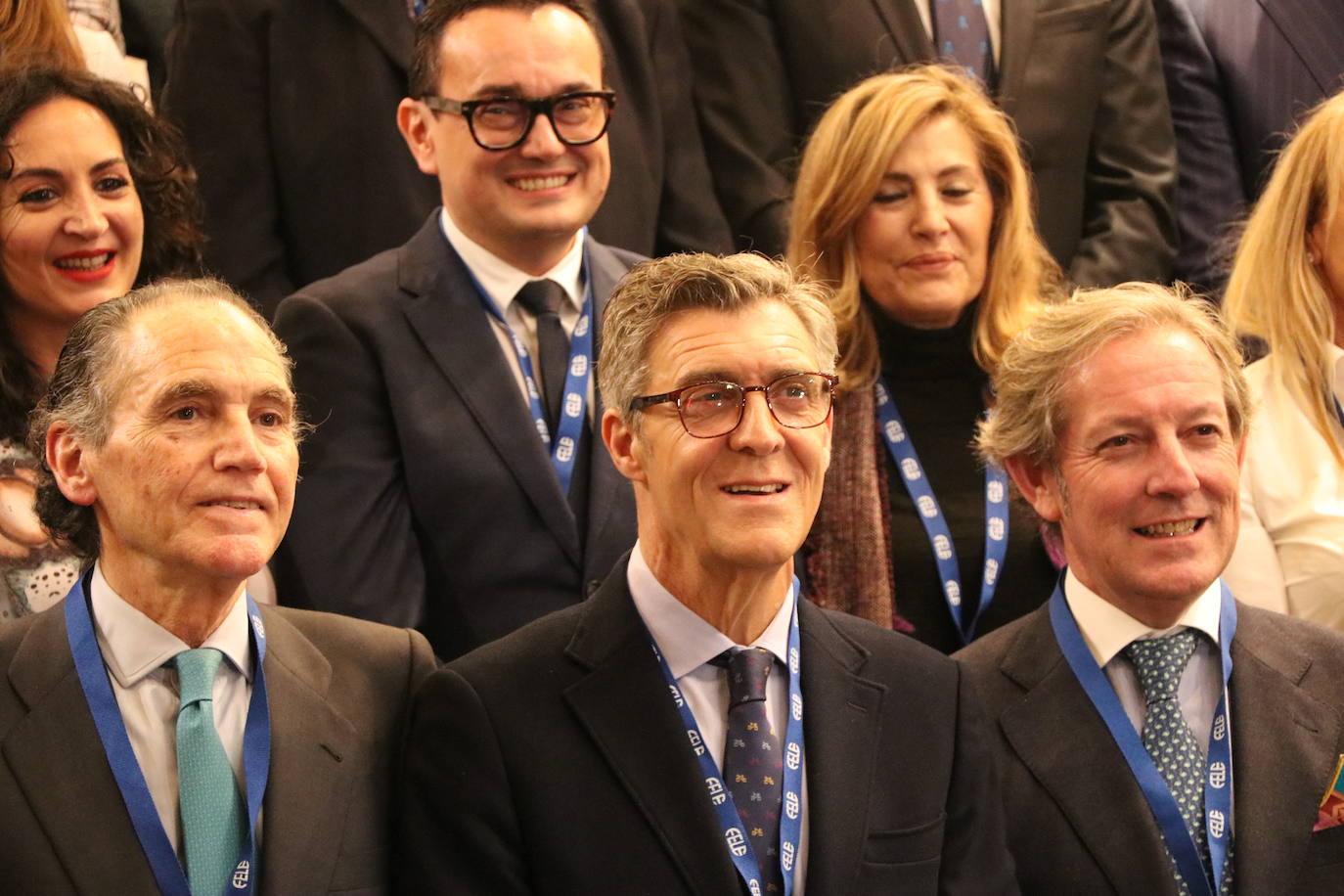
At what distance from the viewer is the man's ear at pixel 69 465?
269cm

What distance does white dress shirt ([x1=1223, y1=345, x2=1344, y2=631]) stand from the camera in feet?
11.8

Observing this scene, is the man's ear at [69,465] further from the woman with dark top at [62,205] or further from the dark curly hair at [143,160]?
the dark curly hair at [143,160]

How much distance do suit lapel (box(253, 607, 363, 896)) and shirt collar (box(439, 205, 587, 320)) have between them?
95 cm

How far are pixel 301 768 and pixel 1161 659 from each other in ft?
4.47

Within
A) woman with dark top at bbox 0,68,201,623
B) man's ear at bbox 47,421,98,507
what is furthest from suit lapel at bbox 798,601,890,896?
woman with dark top at bbox 0,68,201,623

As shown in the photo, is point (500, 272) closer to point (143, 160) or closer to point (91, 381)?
point (143, 160)

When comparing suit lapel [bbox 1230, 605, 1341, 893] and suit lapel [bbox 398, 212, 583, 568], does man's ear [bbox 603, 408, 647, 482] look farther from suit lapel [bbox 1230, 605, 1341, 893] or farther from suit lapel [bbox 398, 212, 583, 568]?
suit lapel [bbox 1230, 605, 1341, 893]

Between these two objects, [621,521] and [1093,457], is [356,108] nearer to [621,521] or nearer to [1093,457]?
[621,521]

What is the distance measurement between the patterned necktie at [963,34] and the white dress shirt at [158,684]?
2.38 metres

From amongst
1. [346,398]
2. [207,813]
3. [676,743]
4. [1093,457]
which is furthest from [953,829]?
[346,398]

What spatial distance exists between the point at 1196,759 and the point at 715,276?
1.06 m

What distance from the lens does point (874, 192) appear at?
3914 millimetres

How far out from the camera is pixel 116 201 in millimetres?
3537

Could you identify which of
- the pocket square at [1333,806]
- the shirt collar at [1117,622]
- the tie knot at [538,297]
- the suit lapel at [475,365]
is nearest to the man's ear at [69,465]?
the suit lapel at [475,365]
